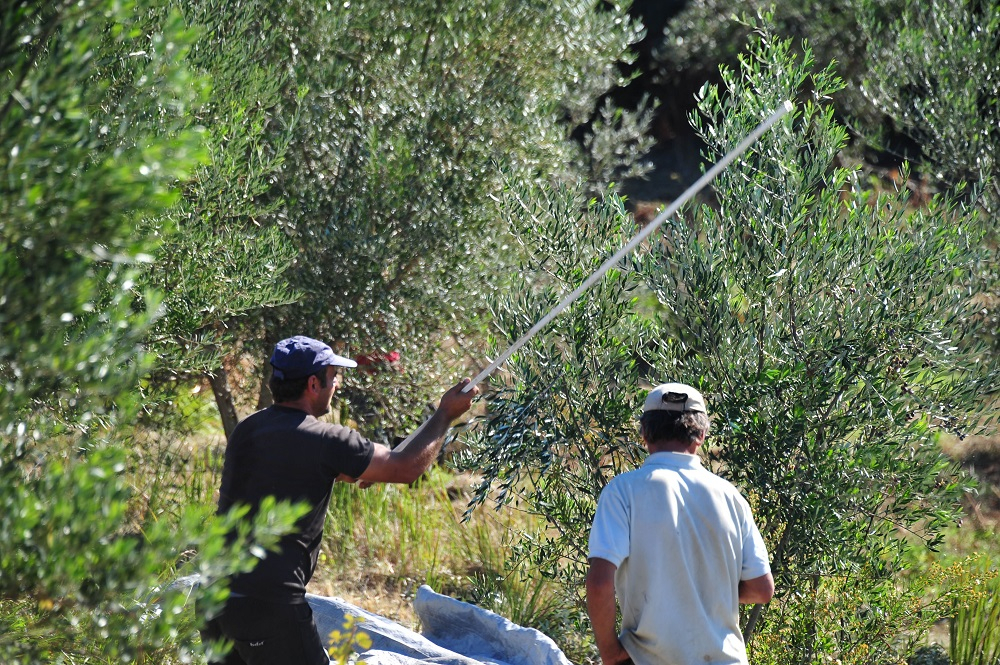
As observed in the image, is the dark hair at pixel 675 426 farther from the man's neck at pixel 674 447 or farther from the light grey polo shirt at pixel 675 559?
the light grey polo shirt at pixel 675 559

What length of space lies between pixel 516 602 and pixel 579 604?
117cm

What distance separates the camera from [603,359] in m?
4.74

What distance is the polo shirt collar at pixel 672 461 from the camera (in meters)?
3.23

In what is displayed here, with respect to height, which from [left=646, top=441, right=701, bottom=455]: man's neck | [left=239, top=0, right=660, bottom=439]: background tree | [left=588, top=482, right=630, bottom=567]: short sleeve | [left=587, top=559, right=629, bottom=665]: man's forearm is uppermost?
[left=239, top=0, right=660, bottom=439]: background tree

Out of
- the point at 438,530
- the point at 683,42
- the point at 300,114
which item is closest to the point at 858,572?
the point at 438,530

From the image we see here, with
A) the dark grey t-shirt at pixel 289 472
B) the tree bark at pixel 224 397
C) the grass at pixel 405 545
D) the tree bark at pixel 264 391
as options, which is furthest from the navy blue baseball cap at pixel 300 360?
the tree bark at pixel 264 391

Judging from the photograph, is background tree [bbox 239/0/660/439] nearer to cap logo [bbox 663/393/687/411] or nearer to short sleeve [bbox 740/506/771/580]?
cap logo [bbox 663/393/687/411]

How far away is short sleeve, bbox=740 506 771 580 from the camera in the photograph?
3230 mm

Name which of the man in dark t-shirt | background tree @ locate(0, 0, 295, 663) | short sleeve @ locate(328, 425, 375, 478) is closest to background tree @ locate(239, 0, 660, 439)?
the man in dark t-shirt

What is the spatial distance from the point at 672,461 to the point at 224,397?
14.7 ft

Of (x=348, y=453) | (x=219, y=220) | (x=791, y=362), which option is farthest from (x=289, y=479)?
(x=219, y=220)

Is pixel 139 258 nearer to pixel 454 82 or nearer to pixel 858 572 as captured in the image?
pixel 858 572

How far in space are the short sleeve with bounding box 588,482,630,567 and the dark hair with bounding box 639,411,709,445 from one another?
0.80 feet

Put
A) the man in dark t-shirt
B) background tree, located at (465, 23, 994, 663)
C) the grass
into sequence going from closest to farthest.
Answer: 1. the man in dark t-shirt
2. background tree, located at (465, 23, 994, 663)
3. the grass
